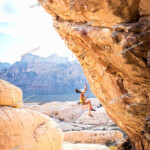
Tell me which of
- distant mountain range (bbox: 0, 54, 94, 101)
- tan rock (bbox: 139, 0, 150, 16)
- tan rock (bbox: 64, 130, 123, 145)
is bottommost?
tan rock (bbox: 64, 130, 123, 145)

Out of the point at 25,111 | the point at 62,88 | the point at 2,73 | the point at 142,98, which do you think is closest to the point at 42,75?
the point at 62,88

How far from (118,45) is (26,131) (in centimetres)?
630

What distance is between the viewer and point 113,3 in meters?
4.22

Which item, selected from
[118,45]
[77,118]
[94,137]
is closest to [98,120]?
[77,118]

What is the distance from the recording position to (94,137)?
1728 cm

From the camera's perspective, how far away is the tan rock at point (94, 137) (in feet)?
56.0

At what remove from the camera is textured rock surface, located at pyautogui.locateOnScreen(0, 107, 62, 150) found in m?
7.11

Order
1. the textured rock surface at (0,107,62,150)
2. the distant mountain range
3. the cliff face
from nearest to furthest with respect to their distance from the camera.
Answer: the cliff face, the textured rock surface at (0,107,62,150), the distant mountain range

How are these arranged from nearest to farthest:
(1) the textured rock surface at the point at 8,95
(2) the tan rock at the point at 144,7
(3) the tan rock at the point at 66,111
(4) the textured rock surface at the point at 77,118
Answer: (2) the tan rock at the point at 144,7 → (1) the textured rock surface at the point at 8,95 → (4) the textured rock surface at the point at 77,118 → (3) the tan rock at the point at 66,111

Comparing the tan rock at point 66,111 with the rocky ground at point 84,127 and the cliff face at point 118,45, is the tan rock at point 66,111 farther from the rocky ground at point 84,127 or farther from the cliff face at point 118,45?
the cliff face at point 118,45

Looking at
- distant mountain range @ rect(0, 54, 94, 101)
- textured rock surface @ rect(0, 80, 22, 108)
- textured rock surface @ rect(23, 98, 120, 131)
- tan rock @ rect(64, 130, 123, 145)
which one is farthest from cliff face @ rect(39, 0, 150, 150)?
distant mountain range @ rect(0, 54, 94, 101)

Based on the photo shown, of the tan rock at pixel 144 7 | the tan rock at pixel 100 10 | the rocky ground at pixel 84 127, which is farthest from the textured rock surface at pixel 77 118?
the tan rock at pixel 144 7

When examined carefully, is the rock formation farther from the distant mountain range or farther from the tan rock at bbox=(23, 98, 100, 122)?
the distant mountain range

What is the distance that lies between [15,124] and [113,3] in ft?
22.1
